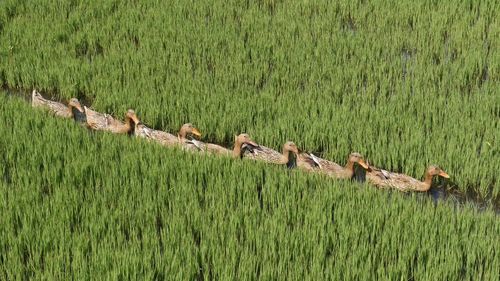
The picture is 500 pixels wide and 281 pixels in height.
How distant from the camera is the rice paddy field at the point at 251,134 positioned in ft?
13.4

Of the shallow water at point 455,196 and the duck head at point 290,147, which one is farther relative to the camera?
the duck head at point 290,147

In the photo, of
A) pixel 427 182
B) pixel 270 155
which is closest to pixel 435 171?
pixel 427 182

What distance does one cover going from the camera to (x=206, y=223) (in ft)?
14.5

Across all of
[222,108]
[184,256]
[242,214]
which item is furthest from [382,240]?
[222,108]

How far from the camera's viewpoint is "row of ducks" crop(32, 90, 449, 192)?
5238mm

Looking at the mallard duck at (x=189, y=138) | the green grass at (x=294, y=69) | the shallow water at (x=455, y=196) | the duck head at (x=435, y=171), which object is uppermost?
the green grass at (x=294, y=69)

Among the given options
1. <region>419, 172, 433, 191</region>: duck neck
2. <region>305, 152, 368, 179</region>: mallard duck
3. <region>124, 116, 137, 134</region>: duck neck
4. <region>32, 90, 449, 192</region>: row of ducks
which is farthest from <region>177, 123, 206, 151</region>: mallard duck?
<region>419, 172, 433, 191</region>: duck neck

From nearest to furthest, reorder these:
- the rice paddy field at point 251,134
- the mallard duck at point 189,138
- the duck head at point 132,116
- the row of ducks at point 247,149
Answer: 1. the rice paddy field at point 251,134
2. the row of ducks at point 247,149
3. the mallard duck at point 189,138
4. the duck head at point 132,116

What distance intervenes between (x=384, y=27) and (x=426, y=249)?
164 inches

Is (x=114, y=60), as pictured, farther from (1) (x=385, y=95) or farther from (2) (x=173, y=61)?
(1) (x=385, y=95)

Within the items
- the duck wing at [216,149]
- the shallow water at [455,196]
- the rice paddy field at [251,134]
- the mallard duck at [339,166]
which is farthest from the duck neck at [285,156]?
the shallow water at [455,196]

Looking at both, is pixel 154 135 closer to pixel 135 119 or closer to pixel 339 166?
pixel 135 119

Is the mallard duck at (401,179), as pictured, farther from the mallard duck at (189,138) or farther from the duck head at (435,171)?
the mallard duck at (189,138)

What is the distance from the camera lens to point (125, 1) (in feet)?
29.1
